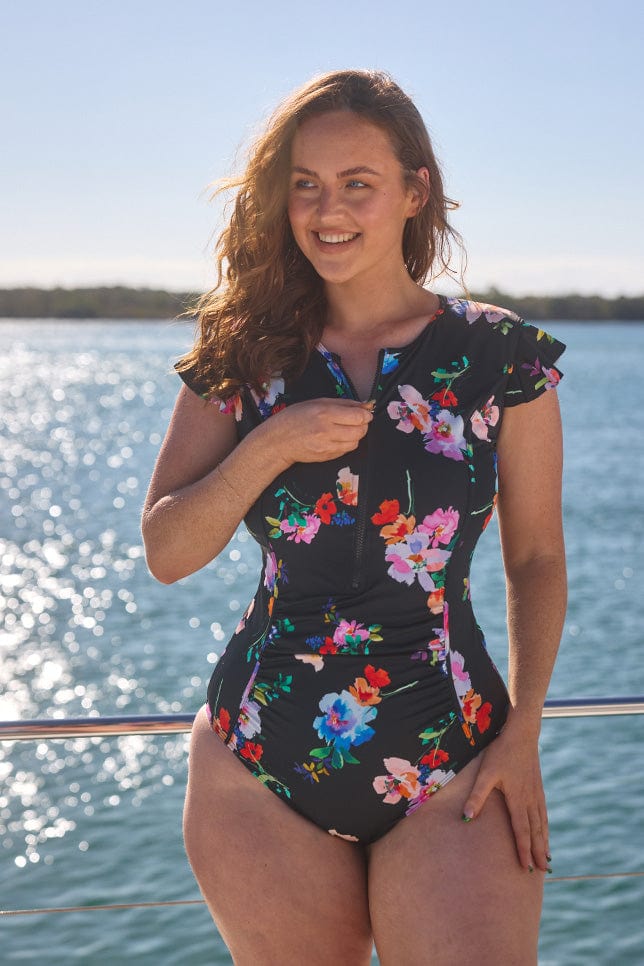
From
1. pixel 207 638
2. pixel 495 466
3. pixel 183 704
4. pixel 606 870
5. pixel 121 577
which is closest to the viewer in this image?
pixel 495 466

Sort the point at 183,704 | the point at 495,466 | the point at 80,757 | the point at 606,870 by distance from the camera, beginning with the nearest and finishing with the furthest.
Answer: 1. the point at 495,466
2. the point at 606,870
3. the point at 80,757
4. the point at 183,704

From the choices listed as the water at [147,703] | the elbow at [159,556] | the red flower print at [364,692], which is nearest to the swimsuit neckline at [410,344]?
the elbow at [159,556]

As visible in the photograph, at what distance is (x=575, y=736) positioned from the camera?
9.48 m

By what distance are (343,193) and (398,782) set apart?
85cm

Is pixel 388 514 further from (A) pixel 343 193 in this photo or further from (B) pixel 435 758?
(A) pixel 343 193

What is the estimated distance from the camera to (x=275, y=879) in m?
1.58

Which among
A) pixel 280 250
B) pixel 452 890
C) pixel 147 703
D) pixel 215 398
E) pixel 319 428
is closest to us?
pixel 452 890

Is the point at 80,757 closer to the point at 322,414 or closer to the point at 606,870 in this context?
the point at 606,870

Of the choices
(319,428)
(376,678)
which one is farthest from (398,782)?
(319,428)

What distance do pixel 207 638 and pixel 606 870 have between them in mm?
6711

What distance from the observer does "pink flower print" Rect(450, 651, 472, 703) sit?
1.63 meters

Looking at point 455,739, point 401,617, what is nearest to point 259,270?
point 401,617

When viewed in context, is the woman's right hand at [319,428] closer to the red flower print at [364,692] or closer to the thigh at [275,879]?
the red flower print at [364,692]

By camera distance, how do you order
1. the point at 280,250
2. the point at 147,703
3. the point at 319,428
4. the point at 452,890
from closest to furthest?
the point at 452,890 < the point at 319,428 < the point at 280,250 < the point at 147,703
